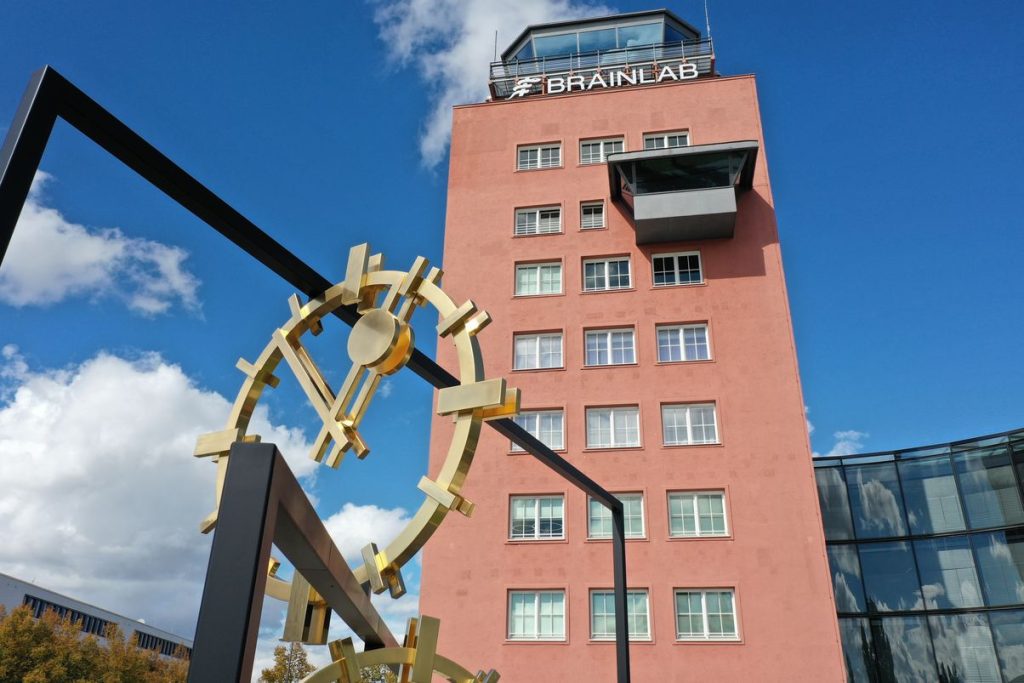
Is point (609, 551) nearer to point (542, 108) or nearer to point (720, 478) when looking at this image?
point (720, 478)

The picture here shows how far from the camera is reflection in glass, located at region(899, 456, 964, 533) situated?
3678 centimetres

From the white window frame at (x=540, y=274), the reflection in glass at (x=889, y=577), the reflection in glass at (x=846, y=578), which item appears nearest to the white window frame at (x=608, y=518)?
the white window frame at (x=540, y=274)

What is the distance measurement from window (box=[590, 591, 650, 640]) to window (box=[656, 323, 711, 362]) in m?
10.4

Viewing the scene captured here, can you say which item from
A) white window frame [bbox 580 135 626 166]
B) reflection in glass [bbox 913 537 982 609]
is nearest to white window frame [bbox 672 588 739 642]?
reflection in glass [bbox 913 537 982 609]

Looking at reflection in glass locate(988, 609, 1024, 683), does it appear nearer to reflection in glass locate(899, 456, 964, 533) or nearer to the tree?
reflection in glass locate(899, 456, 964, 533)

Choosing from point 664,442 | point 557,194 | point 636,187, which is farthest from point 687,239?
point 664,442

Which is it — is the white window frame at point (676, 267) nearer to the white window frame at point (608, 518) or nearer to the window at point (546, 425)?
the window at point (546, 425)

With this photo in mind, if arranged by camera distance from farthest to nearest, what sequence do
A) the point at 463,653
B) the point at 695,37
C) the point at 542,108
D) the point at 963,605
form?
1. the point at 695,37
2. the point at 542,108
3. the point at 963,605
4. the point at 463,653

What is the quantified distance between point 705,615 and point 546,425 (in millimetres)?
10057

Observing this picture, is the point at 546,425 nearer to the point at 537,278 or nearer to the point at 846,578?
the point at 537,278

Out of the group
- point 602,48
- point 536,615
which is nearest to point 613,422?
point 536,615

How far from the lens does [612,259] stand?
37250 millimetres

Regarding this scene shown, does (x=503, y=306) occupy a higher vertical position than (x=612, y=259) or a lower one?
lower

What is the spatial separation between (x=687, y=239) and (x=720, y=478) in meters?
11.6
